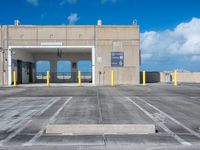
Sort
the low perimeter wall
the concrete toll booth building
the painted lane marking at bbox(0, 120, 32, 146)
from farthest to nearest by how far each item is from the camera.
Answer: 1. the low perimeter wall
2. the concrete toll booth building
3. the painted lane marking at bbox(0, 120, 32, 146)

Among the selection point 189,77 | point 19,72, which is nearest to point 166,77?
point 189,77

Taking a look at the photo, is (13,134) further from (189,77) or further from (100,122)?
(189,77)

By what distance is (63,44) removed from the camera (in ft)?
112

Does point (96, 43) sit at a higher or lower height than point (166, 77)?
higher

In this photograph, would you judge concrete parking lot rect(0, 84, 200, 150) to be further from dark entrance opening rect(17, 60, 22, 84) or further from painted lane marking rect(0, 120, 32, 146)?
dark entrance opening rect(17, 60, 22, 84)

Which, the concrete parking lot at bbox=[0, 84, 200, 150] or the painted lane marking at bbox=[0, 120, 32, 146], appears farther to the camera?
the painted lane marking at bbox=[0, 120, 32, 146]

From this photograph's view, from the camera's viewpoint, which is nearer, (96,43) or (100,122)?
(100,122)

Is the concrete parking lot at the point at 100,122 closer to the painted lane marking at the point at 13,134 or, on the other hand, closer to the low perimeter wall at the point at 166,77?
the painted lane marking at the point at 13,134

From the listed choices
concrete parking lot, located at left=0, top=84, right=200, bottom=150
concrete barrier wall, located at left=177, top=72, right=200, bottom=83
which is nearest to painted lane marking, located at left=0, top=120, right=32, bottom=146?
concrete parking lot, located at left=0, top=84, right=200, bottom=150

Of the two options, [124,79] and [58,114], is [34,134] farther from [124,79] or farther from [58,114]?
[124,79]

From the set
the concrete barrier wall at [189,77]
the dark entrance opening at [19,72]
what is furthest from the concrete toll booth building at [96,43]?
the concrete barrier wall at [189,77]

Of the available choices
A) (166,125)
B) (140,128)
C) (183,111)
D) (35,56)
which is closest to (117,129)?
(140,128)

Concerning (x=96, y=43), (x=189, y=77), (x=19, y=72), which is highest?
(x=96, y=43)

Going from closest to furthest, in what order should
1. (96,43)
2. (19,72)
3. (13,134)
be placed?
1. (13,134)
2. (96,43)
3. (19,72)
